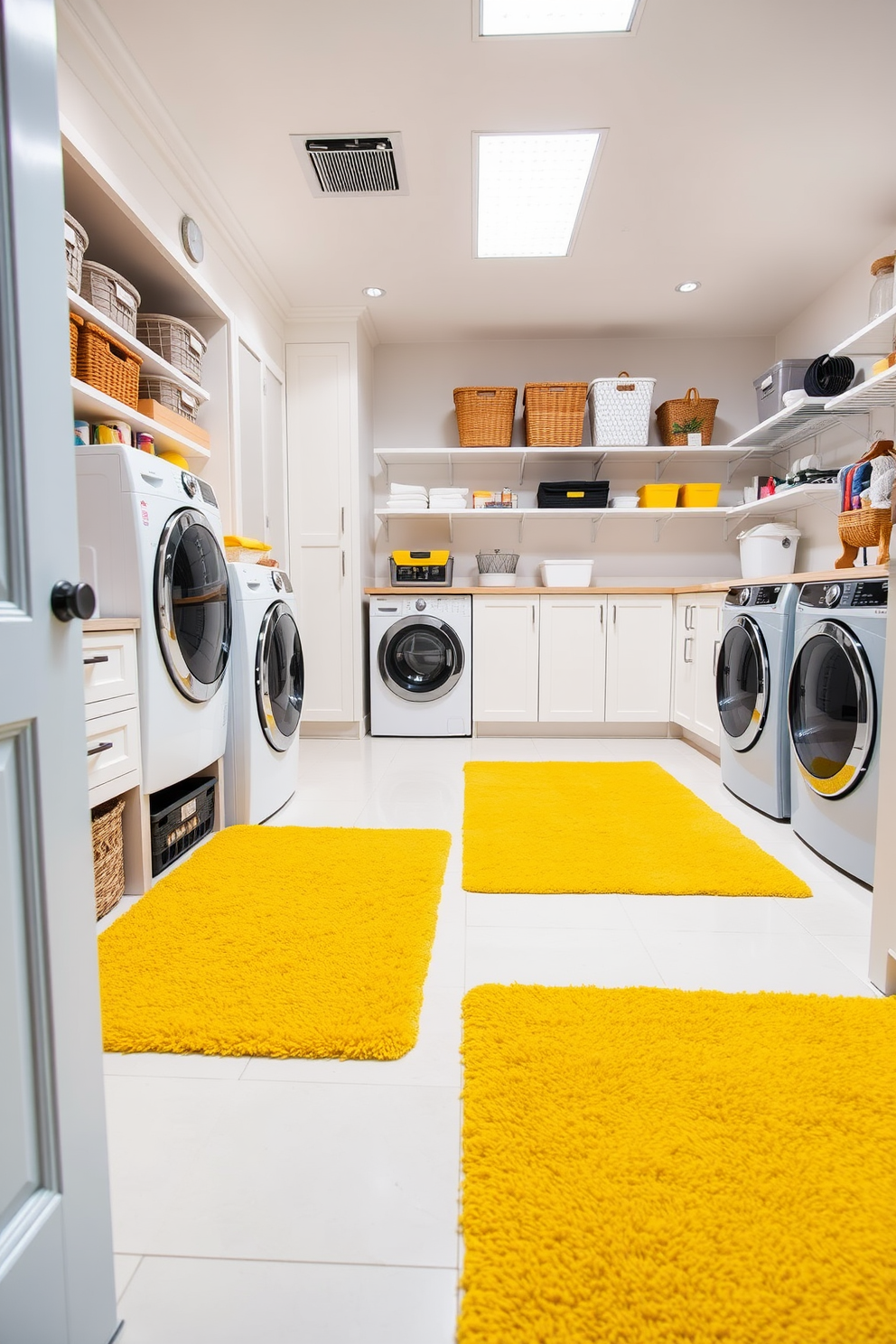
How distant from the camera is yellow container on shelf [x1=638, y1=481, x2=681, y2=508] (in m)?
4.06

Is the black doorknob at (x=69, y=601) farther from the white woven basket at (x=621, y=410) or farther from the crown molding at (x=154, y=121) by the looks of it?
the white woven basket at (x=621, y=410)

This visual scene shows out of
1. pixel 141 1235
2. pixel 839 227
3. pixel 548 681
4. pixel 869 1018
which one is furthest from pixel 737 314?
pixel 141 1235

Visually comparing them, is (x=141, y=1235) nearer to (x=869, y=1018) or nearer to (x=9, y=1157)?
(x=9, y=1157)

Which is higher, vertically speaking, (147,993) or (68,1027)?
(68,1027)

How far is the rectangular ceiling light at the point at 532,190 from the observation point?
243 cm

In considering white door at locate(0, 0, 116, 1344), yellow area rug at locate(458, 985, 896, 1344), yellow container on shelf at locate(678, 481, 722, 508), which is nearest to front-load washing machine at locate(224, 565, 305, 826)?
yellow area rug at locate(458, 985, 896, 1344)

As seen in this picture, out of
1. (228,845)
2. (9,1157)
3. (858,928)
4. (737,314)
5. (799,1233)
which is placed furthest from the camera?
(737,314)

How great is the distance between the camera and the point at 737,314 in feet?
12.7

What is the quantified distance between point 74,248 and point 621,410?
116 inches

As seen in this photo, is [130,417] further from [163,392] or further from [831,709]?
[831,709]

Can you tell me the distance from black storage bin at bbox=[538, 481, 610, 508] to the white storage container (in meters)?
0.88

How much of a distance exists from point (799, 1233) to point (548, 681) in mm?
3174

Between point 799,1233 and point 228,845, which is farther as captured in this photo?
point 228,845

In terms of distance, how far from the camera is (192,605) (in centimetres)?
203
